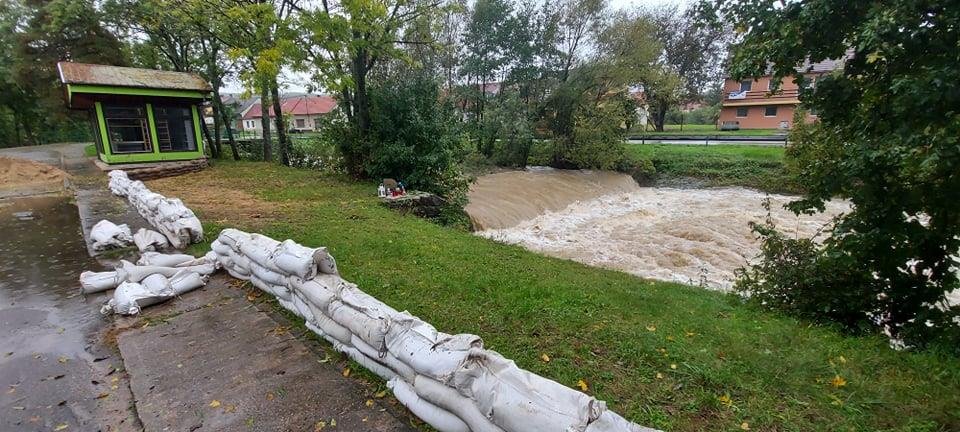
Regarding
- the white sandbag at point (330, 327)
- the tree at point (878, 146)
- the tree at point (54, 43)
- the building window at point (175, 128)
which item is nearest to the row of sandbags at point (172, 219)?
the white sandbag at point (330, 327)

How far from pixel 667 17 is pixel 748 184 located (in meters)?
16.4

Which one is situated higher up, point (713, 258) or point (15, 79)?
point (15, 79)

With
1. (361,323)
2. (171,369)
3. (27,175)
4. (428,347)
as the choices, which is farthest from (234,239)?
(27,175)

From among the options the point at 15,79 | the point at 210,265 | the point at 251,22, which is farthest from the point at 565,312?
the point at 15,79

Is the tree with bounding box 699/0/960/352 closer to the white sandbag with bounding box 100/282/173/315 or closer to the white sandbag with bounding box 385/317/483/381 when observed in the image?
the white sandbag with bounding box 385/317/483/381

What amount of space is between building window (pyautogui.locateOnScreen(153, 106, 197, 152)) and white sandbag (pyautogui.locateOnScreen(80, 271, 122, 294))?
36.7ft

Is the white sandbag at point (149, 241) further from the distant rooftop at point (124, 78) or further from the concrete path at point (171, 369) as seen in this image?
the distant rooftop at point (124, 78)

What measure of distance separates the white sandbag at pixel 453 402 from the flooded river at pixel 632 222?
5.41 meters

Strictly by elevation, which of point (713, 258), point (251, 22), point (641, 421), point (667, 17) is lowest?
point (713, 258)

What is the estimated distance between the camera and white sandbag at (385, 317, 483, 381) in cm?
225

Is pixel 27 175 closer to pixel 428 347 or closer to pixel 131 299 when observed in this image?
pixel 131 299

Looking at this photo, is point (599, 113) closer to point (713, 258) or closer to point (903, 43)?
point (713, 258)

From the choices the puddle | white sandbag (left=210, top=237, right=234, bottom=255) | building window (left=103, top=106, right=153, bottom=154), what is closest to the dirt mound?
building window (left=103, top=106, right=153, bottom=154)

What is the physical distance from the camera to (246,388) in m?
2.77
